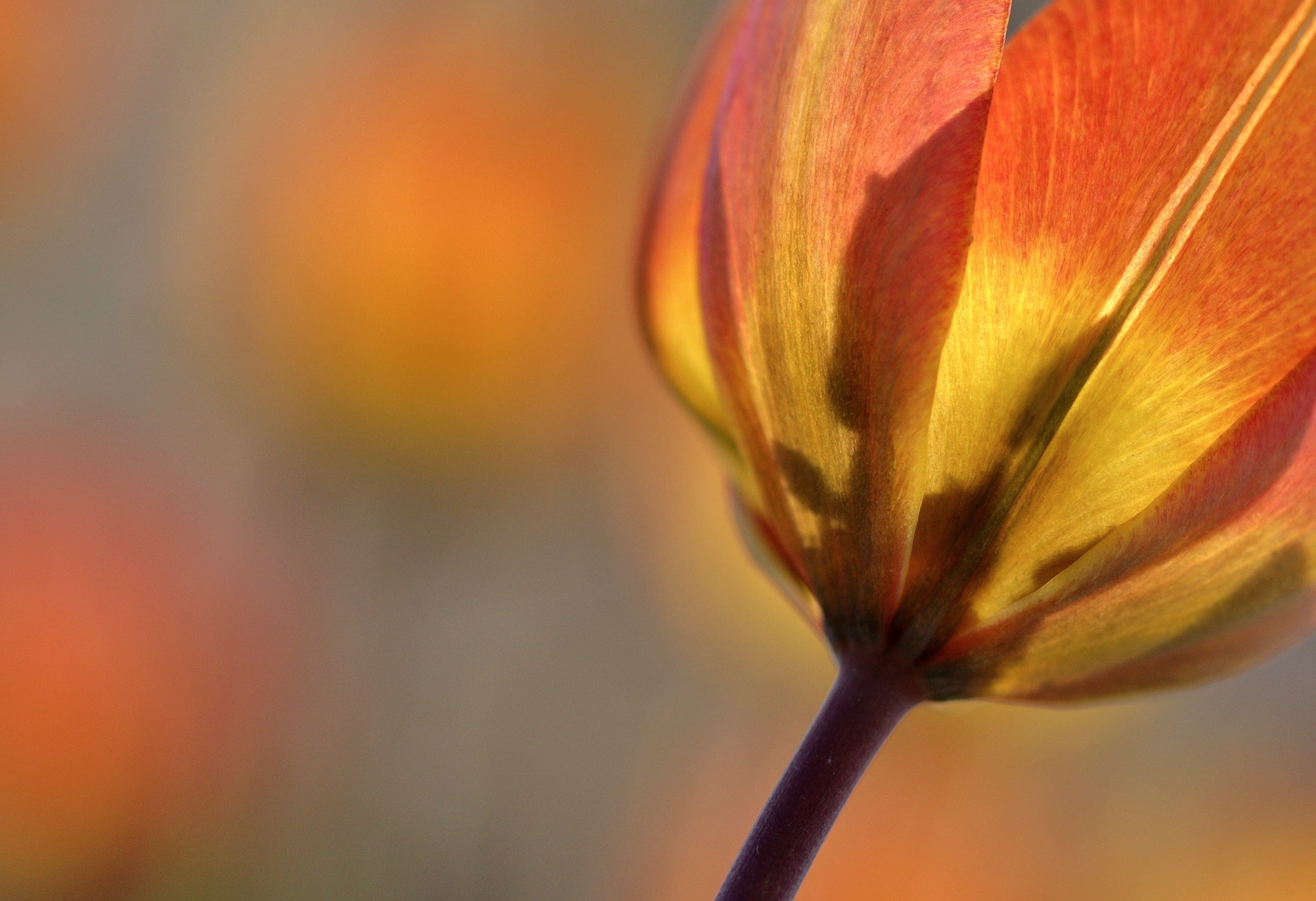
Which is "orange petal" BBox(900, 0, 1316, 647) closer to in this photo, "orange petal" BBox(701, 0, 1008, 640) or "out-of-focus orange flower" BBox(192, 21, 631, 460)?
"orange petal" BBox(701, 0, 1008, 640)

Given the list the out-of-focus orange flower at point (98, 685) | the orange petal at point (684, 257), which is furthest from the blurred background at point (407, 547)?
the orange petal at point (684, 257)

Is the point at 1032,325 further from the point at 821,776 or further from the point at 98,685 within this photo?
the point at 98,685

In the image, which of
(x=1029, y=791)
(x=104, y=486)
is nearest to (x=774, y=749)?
(x=1029, y=791)

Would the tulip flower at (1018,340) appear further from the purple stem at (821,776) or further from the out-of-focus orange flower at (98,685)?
the out-of-focus orange flower at (98,685)

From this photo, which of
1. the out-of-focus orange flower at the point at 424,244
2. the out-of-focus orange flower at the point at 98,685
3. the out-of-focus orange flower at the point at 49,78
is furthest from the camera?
the out-of-focus orange flower at the point at 49,78

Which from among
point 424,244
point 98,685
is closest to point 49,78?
point 424,244

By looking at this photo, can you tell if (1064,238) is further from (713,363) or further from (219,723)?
(219,723)

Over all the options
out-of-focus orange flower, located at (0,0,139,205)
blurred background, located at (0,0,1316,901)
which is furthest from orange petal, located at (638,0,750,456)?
out-of-focus orange flower, located at (0,0,139,205)
